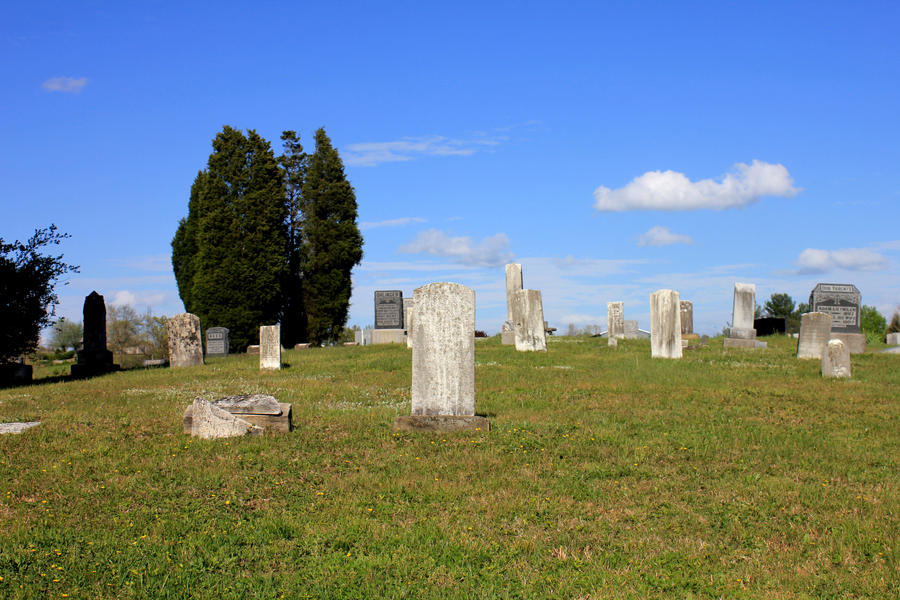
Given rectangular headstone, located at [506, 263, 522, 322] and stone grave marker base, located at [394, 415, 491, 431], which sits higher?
rectangular headstone, located at [506, 263, 522, 322]

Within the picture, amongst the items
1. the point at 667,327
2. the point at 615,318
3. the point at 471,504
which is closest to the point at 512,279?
the point at 615,318

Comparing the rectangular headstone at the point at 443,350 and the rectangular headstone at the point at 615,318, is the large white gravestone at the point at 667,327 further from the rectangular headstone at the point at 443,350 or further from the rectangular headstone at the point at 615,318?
the rectangular headstone at the point at 443,350

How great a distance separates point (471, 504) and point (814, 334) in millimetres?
18545

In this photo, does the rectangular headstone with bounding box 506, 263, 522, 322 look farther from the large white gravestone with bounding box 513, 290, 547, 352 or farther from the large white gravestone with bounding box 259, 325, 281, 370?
the large white gravestone with bounding box 259, 325, 281, 370

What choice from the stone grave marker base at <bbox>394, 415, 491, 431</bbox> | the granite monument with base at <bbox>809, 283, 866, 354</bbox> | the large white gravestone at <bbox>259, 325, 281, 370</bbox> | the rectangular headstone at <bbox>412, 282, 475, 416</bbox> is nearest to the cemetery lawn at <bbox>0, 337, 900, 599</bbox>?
the stone grave marker base at <bbox>394, 415, 491, 431</bbox>

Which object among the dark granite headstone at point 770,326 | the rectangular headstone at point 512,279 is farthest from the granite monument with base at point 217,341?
the dark granite headstone at point 770,326

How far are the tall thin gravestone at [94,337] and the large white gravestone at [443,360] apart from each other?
1755cm

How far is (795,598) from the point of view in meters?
5.75

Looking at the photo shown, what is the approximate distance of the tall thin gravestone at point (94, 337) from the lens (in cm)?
2533

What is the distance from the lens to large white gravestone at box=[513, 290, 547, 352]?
2575 centimetres

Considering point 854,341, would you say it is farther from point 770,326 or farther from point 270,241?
point 270,241

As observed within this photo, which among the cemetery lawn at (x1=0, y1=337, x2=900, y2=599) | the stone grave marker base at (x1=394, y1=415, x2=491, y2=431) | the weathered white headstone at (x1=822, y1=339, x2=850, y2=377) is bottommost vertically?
the cemetery lawn at (x1=0, y1=337, x2=900, y2=599)

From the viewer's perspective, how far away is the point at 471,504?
7699 mm

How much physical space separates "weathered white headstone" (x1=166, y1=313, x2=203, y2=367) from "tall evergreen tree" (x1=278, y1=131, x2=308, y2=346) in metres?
13.3
